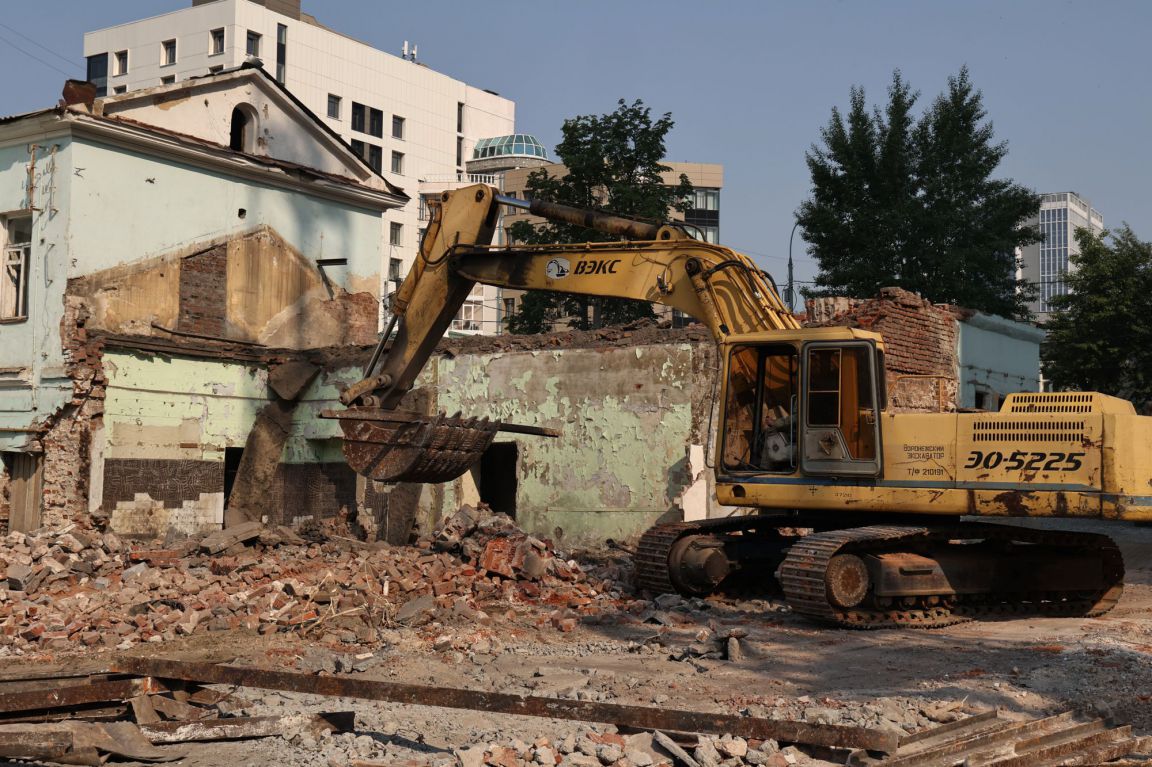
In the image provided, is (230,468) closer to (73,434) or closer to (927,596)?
(73,434)

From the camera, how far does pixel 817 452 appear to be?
11250 millimetres

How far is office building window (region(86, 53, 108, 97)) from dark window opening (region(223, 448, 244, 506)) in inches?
2178

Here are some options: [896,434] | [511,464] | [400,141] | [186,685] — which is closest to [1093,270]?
[511,464]

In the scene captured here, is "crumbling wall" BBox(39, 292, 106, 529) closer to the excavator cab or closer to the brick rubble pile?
the brick rubble pile

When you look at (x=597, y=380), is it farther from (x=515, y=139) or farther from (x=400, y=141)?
(x=515, y=139)

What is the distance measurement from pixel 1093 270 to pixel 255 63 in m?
19.7

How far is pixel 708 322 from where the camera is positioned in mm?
11906

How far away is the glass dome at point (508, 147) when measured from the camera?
242 feet

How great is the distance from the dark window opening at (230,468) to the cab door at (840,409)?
12041mm

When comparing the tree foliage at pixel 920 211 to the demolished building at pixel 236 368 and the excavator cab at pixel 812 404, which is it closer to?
the demolished building at pixel 236 368

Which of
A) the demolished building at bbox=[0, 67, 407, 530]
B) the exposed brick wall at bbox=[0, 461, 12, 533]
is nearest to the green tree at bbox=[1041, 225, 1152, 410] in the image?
the demolished building at bbox=[0, 67, 407, 530]

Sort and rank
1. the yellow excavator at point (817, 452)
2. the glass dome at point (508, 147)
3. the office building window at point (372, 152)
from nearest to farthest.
Answer: the yellow excavator at point (817, 452) → the office building window at point (372, 152) → the glass dome at point (508, 147)

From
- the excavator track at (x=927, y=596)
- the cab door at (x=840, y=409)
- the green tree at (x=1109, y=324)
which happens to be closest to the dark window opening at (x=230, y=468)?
the cab door at (x=840, y=409)

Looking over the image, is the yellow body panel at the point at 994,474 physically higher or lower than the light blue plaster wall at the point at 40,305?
lower
